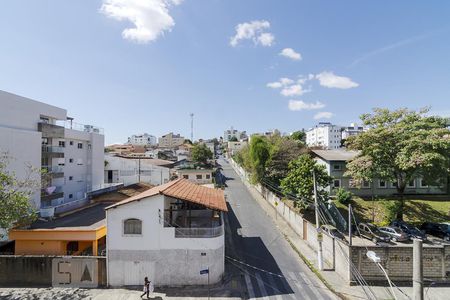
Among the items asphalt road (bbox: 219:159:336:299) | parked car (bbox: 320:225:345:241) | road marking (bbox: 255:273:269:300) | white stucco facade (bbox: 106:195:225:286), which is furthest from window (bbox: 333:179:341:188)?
white stucco facade (bbox: 106:195:225:286)

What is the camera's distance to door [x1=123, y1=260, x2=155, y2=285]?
18656 mm

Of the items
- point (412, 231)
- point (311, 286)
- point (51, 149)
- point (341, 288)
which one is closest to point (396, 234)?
point (412, 231)

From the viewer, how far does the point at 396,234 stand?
24078 millimetres

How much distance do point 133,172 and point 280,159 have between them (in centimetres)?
2784

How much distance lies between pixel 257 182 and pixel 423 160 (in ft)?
85.3

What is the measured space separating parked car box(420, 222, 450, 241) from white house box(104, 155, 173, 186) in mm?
40155

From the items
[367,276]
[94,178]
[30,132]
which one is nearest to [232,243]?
[367,276]

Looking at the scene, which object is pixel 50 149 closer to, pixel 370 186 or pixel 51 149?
pixel 51 149

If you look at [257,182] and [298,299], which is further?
[257,182]

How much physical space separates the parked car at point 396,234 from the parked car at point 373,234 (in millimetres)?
363

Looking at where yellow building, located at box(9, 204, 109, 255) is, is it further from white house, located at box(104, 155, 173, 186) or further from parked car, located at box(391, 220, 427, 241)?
white house, located at box(104, 155, 173, 186)

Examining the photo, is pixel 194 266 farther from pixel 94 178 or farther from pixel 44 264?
pixel 94 178

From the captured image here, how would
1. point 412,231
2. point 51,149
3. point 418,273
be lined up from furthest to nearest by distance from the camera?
point 51,149 → point 412,231 → point 418,273

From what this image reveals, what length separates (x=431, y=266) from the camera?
1894 cm
